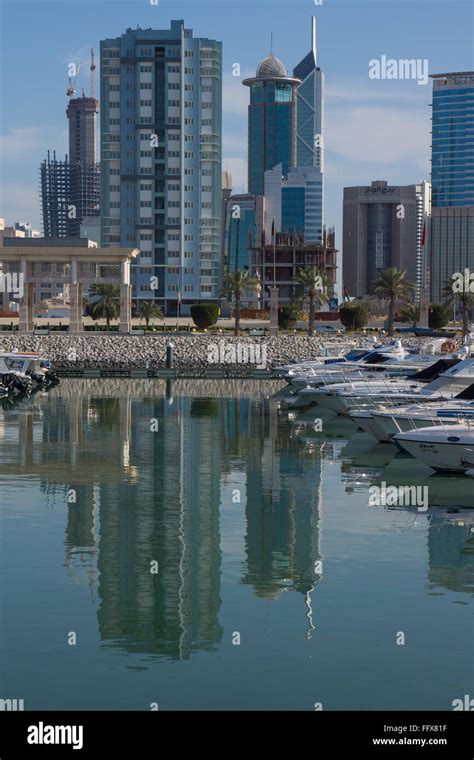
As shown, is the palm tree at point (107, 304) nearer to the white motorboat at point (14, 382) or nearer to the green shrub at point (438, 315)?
the green shrub at point (438, 315)

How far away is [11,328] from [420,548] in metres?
110

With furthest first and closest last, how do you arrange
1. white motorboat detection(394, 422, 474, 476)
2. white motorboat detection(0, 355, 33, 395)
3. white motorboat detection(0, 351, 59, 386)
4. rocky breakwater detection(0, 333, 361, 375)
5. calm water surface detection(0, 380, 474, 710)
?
1. rocky breakwater detection(0, 333, 361, 375)
2. white motorboat detection(0, 351, 59, 386)
3. white motorboat detection(0, 355, 33, 395)
4. white motorboat detection(394, 422, 474, 476)
5. calm water surface detection(0, 380, 474, 710)

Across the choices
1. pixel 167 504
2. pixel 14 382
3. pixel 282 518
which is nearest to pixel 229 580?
pixel 282 518

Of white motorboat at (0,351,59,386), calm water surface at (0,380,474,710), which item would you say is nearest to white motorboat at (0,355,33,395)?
white motorboat at (0,351,59,386)

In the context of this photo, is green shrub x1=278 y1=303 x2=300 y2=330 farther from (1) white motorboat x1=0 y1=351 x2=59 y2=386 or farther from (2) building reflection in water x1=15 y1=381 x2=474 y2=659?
(2) building reflection in water x1=15 y1=381 x2=474 y2=659

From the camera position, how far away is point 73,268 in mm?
120812

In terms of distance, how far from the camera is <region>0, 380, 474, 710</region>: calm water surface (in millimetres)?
22297

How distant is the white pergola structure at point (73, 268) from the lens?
120875mm

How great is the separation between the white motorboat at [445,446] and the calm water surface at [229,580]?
0.80 m

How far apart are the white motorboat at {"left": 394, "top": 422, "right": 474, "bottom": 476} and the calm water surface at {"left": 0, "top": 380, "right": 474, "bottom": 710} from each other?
0.80m

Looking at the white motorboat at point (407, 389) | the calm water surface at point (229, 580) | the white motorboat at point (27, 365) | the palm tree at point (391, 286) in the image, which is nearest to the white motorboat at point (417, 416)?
the calm water surface at point (229, 580)

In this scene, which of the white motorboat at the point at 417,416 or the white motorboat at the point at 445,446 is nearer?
the white motorboat at the point at 445,446
